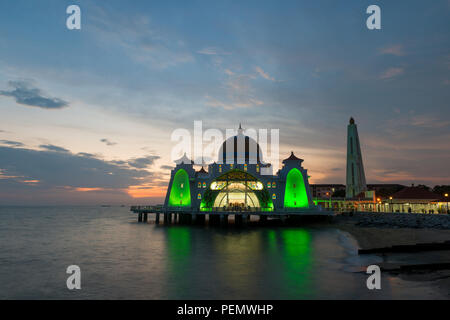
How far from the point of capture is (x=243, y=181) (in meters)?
65.4

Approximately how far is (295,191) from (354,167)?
134 feet

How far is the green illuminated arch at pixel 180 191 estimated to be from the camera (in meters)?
65.4

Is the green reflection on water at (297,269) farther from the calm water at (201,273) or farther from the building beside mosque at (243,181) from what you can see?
the building beside mosque at (243,181)

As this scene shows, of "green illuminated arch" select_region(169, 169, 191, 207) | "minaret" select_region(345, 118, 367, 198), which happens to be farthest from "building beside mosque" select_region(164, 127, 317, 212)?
"minaret" select_region(345, 118, 367, 198)

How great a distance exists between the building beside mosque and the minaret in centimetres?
3887

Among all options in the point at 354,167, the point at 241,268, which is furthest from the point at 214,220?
the point at 354,167

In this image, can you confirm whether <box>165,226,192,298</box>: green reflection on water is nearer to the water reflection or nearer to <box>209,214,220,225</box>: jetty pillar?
the water reflection

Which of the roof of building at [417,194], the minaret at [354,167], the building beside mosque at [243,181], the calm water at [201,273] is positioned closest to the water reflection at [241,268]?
the calm water at [201,273]

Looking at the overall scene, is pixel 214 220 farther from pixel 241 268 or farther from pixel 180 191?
pixel 241 268

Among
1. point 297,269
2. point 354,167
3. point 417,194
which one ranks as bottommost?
point 297,269
